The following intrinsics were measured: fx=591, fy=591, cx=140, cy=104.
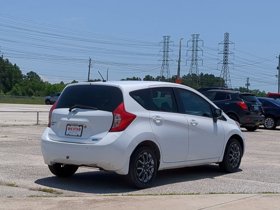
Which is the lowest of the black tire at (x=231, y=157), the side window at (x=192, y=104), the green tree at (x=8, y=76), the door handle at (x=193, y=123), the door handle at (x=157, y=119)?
the black tire at (x=231, y=157)

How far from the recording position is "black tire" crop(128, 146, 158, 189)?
30.2ft

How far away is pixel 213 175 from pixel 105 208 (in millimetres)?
3844

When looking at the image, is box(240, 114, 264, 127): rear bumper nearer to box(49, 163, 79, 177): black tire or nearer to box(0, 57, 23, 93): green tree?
box(49, 163, 79, 177): black tire

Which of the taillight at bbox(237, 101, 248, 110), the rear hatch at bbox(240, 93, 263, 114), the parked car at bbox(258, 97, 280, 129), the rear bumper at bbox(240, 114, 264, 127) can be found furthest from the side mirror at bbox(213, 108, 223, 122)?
the parked car at bbox(258, 97, 280, 129)

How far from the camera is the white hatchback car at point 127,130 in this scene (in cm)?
909

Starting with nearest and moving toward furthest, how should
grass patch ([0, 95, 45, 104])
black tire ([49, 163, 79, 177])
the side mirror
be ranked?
black tire ([49, 163, 79, 177]) → the side mirror → grass patch ([0, 95, 45, 104])

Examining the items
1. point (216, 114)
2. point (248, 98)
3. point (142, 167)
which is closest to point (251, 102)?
point (248, 98)

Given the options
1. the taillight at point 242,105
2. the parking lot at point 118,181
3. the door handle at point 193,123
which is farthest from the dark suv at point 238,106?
the door handle at point 193,123

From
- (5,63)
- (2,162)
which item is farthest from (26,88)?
(2,162)

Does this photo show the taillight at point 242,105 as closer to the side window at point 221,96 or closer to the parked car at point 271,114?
the side window at point 221,96

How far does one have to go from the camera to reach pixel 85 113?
9375 mm

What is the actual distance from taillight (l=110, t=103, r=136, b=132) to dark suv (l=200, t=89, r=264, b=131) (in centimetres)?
1611

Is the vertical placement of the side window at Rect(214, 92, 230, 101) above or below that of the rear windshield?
above

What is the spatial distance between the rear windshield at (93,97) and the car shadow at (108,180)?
1.26 metres
